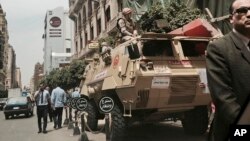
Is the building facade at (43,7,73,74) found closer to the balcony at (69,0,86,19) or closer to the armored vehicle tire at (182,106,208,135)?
the balcony at (69,0,86,19)

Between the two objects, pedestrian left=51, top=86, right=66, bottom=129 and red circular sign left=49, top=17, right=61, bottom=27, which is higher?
red circular sign left=49, top=17, right=61, bottom=27

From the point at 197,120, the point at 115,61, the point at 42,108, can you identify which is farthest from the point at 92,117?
the point at 42,108

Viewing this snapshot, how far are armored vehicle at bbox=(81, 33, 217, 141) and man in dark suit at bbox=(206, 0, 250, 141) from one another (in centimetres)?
645

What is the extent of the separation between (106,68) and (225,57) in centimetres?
912

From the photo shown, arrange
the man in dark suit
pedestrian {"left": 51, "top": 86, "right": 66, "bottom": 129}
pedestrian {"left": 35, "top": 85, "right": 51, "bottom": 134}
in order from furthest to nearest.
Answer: pedestrian {"left": 51, "top": 86, "right": 66, "bottom": 129} < pedestrian {"left": 35, "top": 85, "right": 51, "bottom": 134} < the man in dark suit

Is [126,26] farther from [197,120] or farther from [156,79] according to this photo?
[197,120]

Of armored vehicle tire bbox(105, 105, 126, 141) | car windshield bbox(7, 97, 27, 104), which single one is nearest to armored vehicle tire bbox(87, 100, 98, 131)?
armored vehicle tire bbox(105, 105, 126, 141)

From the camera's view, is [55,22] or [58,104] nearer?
[58,104]

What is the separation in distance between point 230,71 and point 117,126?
7.53m

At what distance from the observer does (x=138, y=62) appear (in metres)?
9.79

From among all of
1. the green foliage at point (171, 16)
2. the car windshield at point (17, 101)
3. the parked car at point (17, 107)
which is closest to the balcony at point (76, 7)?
the car windshield at point (17, 101)

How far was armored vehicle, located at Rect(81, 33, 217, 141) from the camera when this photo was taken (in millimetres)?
9773

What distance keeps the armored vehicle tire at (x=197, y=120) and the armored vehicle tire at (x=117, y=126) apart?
1994 mm

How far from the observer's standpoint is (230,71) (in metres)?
2.79
